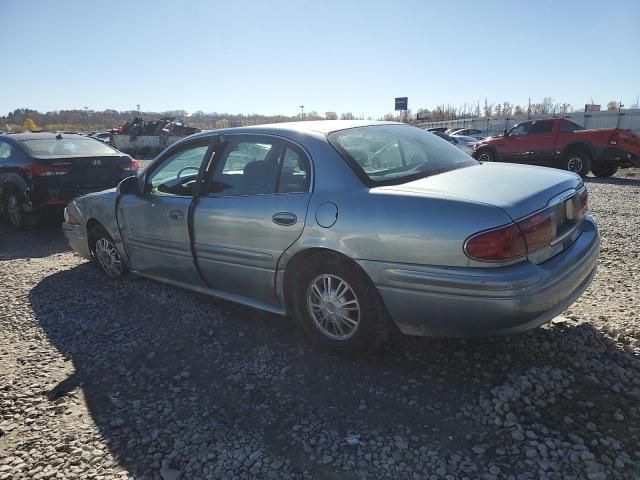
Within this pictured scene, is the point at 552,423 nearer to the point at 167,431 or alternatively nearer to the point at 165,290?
the point at 167,431

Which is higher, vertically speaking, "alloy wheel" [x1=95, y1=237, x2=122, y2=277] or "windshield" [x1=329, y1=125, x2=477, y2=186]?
"windshield" [x1=329, y1=125, x2=477, y2=186]

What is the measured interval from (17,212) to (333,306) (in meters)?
6.48

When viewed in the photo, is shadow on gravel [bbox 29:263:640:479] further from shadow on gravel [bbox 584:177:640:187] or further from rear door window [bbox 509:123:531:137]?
rear door window [bbox 509:123:531:137]

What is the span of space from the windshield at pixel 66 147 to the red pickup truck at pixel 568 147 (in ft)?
37.1

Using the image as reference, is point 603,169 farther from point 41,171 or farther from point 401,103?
point 401,103

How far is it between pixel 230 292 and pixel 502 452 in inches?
88.3

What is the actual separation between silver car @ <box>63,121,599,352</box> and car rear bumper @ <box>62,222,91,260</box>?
1344 mm

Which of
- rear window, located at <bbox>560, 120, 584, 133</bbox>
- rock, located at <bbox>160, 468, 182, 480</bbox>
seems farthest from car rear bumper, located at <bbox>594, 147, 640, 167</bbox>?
rock, located at <bbox>160, 468, 182, 480</bbox>

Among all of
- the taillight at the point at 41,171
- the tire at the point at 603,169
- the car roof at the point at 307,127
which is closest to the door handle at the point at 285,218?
the car roof at the point at 307,127

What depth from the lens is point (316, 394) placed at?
2.86 meters

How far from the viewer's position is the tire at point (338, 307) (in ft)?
9.77

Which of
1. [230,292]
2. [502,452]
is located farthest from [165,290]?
[502,452]

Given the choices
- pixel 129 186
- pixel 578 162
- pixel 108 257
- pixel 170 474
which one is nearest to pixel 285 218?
pixel 170 474

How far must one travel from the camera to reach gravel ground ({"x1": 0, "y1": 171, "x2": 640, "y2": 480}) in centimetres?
228
